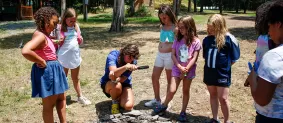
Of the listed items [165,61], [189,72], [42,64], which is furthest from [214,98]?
[42,64]

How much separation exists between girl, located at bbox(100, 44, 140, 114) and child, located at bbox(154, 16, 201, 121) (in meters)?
0.49

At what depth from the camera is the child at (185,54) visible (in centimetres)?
398

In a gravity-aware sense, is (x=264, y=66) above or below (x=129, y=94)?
above

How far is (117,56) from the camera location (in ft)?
13.8

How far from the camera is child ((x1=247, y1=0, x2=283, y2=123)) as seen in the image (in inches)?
71.3

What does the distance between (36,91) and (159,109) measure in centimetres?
165

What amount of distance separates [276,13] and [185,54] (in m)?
2.22

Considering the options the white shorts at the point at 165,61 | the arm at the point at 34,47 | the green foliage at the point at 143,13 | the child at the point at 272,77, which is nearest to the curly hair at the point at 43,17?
the arm at the point at 34,47

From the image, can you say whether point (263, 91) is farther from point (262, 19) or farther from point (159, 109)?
point (159, 109)

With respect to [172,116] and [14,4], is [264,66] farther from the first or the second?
[14,4]

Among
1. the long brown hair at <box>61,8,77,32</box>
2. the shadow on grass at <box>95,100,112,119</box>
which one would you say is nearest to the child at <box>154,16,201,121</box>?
the shadow on grass at <box>95,100,112,119</box>

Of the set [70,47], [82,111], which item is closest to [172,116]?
[82,111]

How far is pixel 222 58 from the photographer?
3684 millimetres

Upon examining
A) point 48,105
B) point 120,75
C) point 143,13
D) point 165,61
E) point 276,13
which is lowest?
point 48,105
